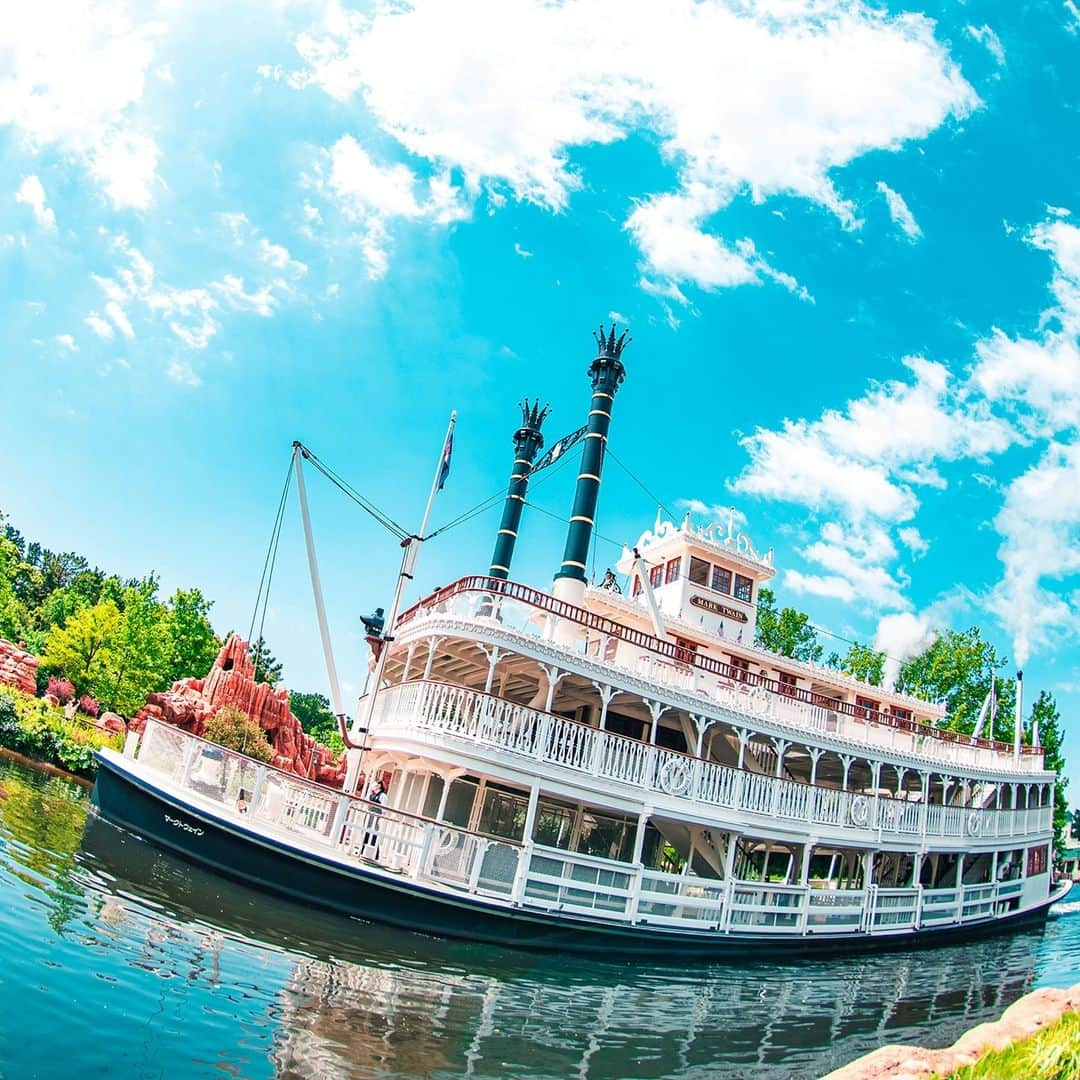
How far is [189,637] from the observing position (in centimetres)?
4312

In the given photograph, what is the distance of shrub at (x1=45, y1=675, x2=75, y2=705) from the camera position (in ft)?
124

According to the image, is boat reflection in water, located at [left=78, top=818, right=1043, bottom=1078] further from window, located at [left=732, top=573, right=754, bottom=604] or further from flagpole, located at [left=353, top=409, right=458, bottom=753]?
window, located at [left=732, top=573, right=754, bottom=604]

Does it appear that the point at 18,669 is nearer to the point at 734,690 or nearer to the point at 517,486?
the point at 517,486

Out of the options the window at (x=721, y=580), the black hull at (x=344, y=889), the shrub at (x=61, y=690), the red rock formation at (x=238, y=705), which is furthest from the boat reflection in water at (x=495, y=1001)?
the shrub at (x=61, y=690)

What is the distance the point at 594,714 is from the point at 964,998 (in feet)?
29.9

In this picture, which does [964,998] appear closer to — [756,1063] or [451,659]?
[756,1063]

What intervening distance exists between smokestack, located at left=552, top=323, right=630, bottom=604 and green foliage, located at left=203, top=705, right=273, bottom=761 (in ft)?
51.2

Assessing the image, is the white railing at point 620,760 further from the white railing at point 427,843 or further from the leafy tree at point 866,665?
the leafy tree at point 866,665

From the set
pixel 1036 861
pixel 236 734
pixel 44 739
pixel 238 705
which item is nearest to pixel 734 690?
pixel 1036 861

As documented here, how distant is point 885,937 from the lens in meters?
18.9

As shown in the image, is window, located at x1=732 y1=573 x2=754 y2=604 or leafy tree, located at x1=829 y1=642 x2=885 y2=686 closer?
window, located at x1=732 y1=573 x2=754 y2=604

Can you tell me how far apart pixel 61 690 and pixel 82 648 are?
9.17ft

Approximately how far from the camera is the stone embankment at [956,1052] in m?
6.04

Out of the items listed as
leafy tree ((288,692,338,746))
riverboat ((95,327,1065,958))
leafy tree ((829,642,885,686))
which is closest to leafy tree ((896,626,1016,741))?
leafy tree ((829,642,885,686))
